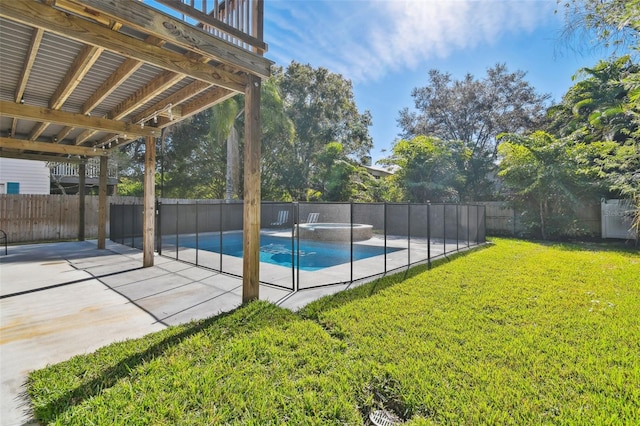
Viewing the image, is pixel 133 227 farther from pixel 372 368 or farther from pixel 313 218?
pixel 372 368

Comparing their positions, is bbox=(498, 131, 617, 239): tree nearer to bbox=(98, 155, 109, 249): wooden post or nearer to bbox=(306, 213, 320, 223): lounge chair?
bbox=(306, 213, 320, 223): lounge chair

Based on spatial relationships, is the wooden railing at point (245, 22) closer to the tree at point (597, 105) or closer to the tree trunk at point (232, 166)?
the tree trunk at point (232, 166)

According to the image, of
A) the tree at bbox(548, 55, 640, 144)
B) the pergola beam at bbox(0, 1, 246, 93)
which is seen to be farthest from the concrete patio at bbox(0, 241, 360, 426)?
the tree at bbox(548, 55, 640, 144)

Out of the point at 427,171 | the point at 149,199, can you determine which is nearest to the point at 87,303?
the point at 149,199

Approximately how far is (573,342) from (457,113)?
1801 cm

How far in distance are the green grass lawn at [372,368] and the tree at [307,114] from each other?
14.1 meters

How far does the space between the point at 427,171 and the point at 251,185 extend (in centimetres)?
1074

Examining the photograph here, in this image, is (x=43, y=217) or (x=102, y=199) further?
(x=43, y=217)

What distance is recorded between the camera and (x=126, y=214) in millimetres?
8781

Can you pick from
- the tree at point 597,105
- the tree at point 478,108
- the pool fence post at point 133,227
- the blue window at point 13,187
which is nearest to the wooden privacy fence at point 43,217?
the blue window at point 13,187

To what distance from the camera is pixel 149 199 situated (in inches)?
227

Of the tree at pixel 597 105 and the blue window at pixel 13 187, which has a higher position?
the tree at pixel 597 105

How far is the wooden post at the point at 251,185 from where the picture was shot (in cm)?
370

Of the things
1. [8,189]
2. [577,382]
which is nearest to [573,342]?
[577,382]
